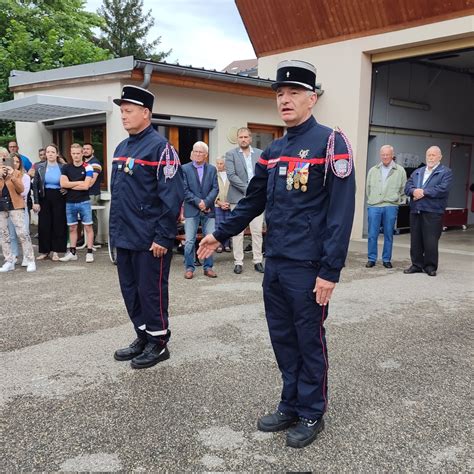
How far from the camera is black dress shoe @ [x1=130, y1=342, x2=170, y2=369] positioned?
3940 millimetres

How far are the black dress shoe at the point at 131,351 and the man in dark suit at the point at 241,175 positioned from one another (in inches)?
138

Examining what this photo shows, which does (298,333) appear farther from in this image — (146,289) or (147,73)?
(147,73)

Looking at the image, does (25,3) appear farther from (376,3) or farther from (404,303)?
(404,303)

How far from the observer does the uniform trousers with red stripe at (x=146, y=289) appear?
→ 3.89m

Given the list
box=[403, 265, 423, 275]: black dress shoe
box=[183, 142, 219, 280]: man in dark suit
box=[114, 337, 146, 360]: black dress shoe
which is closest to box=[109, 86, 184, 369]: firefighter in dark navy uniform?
box=[114, 337, 146, 360]: black dress shoe

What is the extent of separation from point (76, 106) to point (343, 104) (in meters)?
5.95

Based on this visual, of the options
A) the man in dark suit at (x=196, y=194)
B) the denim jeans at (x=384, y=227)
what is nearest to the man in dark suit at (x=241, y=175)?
the man in dark suit at (x=196, y=194)

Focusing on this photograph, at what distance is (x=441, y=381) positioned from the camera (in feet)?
12.5

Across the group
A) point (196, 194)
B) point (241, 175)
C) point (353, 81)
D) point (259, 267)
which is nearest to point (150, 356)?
point (196, 194)

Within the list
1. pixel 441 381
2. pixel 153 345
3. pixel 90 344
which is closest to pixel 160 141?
pixel 153 345

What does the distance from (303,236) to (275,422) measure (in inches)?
45.6

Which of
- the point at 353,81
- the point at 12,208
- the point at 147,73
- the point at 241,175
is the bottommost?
the point at 12,208

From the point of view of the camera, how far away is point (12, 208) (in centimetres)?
742

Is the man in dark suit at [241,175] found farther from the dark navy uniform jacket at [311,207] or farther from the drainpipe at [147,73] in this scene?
the dark navy uniform jacket at [311,207]
